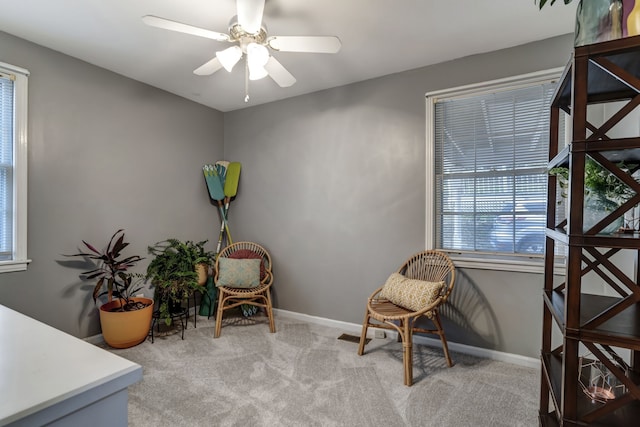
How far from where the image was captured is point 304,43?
6.24 ft

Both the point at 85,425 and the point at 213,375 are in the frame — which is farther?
the point at 213,375

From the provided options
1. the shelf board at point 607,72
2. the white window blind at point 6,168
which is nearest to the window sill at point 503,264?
the shelf board at point 607,72

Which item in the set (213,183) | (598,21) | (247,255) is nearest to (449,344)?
(247,255)

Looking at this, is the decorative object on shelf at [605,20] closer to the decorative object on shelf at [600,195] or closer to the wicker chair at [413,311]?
Answer: the decorative object on shelf at [600,195]

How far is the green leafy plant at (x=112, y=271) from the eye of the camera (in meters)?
2.71

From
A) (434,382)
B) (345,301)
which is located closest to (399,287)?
(434,382)

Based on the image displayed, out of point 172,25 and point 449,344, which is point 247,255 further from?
point 172,25

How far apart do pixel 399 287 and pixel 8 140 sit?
10.3 ft

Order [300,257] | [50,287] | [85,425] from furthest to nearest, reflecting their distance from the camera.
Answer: [300,257] → [50,287] → [85,425]

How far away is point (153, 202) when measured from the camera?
3.30 metres

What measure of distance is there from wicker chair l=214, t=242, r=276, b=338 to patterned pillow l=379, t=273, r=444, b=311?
1.23 metres

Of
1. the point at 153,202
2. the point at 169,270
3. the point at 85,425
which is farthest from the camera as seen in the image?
the point at 153,202

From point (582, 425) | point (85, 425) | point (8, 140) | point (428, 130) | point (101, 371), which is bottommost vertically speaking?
point (582, 425)

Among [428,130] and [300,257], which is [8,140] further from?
[428,130]
